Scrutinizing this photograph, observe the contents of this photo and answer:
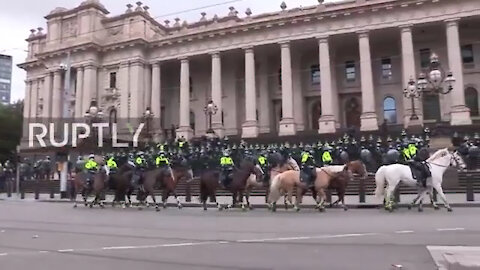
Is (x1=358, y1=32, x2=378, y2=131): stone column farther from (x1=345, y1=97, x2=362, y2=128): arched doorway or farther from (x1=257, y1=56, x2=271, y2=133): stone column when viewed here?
(x1=257, y1=56, x2=271, y2=133): stone column

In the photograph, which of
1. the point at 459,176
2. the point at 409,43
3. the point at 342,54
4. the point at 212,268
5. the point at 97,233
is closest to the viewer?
the point at 212,268

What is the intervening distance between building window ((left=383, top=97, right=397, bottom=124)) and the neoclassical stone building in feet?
0.42

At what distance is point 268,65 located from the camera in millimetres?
53125

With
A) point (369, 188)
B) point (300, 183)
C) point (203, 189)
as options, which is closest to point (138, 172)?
point (203, 189)

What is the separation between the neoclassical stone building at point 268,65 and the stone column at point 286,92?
13cm

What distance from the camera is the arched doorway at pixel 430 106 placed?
46.0 meters

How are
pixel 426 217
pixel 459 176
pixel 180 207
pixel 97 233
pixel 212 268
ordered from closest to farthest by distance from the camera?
pixel 212 268 → pixel 97 233 → pixel 426 217 → pixel 180 207 → pixel 459 176

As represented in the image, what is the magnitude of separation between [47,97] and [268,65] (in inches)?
1042

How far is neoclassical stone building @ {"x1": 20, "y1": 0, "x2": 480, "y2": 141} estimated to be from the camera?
43.3 meters

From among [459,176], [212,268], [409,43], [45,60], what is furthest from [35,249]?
[45,60]

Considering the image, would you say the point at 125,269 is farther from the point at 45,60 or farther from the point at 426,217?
the point at 45,60

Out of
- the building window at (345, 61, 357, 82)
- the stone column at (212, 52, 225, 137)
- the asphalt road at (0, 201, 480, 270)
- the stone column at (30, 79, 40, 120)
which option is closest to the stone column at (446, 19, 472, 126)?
the building window at (345, 61, 357, 82)

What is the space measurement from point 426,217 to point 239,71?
140 ft

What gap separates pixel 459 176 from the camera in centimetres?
2286
